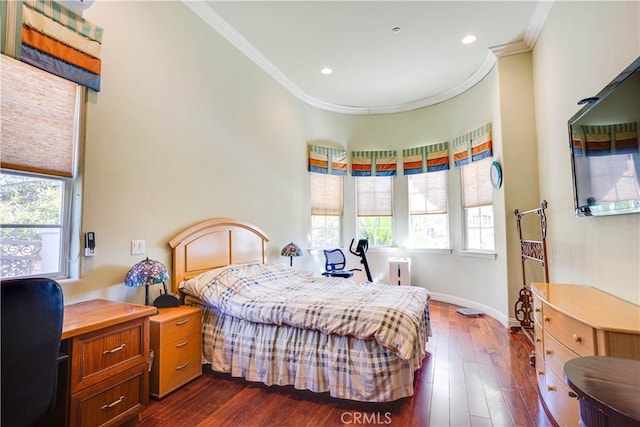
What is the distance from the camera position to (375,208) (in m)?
5.84

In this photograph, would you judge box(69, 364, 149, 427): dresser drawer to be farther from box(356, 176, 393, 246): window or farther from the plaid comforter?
box(356, 176, 393, 246): window

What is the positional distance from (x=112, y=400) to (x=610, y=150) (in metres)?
3.23

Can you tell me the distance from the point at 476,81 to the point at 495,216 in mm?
2035

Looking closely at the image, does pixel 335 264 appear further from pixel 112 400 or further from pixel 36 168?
pixel 36 168

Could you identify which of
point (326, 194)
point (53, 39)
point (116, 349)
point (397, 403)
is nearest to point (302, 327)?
point (397, 403)

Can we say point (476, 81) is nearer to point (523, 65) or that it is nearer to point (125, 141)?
point (523, 65)

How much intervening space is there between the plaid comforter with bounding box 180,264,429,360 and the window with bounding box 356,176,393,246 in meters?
2.62

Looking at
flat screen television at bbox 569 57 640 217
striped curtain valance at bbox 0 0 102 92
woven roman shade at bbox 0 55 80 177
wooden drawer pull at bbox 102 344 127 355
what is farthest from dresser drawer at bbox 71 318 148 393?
flat screen television at bbox 569 57 640 217

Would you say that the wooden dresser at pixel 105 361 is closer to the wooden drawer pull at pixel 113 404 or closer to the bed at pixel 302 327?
the wooden drawer pull at pixel 113 404

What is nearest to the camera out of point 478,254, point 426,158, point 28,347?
point 28,347

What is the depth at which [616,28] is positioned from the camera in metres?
1.97

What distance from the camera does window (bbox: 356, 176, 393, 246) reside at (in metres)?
5.81

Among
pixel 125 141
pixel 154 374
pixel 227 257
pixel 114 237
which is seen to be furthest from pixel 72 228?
pixel 227 257

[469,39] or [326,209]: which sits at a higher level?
[469,39]
